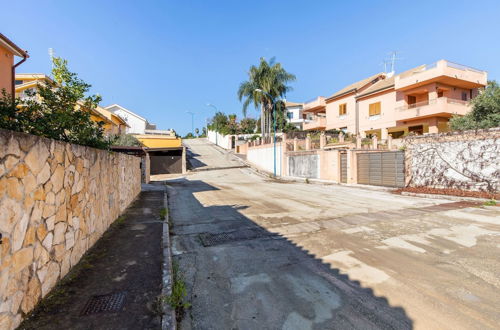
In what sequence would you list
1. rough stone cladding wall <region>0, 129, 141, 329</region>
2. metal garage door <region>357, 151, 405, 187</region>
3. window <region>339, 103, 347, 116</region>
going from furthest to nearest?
1. window <region>339, 103, 347, 116</region>
2. metal garage door <region>357, 151, 405, 187</region>
3. rough stone cladding wall <region>0, 129, 141, 329</region>

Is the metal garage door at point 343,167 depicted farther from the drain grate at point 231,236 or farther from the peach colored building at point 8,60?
the peach colored building at point 8,60

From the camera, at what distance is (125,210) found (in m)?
9.16

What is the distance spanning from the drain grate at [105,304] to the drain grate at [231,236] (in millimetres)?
2621

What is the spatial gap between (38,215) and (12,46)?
13.9m

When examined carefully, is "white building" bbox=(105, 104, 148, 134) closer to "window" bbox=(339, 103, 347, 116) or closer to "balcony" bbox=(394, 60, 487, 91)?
"window" bbox=(339, 103, 347, 116)

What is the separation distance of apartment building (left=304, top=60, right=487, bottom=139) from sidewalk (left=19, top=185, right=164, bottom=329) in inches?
1124

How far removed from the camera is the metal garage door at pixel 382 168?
15440 millimetres

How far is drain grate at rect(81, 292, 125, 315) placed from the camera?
305cm

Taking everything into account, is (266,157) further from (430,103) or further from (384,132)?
(430,103)

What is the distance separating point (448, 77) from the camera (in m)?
24.0

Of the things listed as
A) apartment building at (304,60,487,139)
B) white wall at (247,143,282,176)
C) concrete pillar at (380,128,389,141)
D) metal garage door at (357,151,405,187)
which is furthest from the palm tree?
metal garage door at (357,151,405,187)

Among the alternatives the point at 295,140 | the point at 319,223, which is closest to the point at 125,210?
the point at 319,223

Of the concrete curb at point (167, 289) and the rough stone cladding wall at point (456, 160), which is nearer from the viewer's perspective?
the concrete curb at point (167, 289)

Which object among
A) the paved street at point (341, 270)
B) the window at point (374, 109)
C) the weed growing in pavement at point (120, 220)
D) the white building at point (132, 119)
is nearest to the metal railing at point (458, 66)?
the window at point (374, 109)
